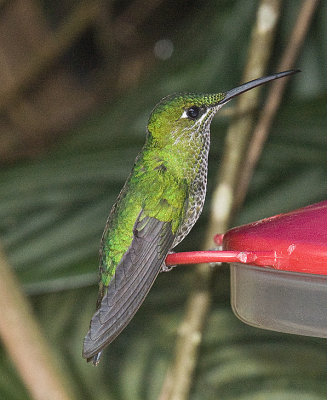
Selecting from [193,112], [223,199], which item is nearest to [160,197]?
[193,112]

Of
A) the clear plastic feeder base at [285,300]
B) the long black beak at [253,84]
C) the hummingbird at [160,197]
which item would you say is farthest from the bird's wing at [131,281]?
the long black beak at [253,84]

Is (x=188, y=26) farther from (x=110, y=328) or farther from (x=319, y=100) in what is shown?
(x=110, y=328)

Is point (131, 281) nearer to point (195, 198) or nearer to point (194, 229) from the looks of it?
point (195, 198)

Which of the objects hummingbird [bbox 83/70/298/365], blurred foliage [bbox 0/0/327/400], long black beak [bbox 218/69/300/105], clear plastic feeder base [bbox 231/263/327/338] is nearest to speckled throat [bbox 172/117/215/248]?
hummingbird [bbox 83/70/298/365]

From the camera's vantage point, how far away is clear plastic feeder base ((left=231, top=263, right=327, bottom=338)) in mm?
1017

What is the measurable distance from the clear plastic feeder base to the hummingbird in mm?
186

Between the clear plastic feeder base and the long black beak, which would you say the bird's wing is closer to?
the clear plastic feeder base

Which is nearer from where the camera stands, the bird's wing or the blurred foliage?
the bird's wing

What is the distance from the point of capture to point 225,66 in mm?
2312

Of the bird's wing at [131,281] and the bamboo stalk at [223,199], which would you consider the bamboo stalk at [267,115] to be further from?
the bird's wing at [131,281]

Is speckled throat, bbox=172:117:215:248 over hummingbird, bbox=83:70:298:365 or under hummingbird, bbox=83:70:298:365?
under

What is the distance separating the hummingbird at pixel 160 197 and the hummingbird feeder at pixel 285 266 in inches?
5.2

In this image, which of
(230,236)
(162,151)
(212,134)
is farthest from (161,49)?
(230,236)

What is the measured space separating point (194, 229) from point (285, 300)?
1208 mm
